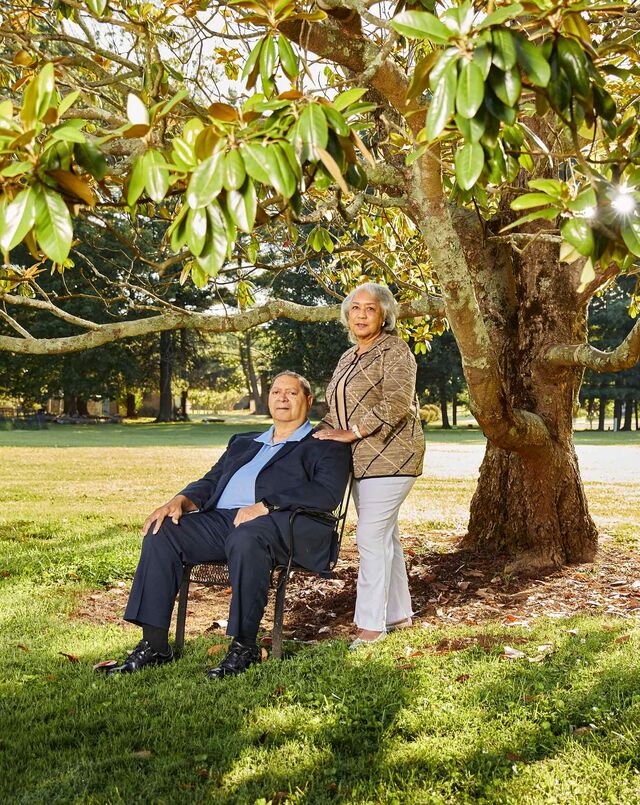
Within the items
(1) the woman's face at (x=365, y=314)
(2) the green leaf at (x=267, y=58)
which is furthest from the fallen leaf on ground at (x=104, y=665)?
(2) the green leaf at (x=267, y=58)

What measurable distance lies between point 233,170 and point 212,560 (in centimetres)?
322

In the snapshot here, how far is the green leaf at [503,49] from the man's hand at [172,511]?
334 cm

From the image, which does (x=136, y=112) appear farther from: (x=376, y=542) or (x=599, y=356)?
(x=599, y=356)

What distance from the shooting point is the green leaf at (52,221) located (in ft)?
4.87

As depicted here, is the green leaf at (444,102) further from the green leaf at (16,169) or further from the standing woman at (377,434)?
the standing woman at (377,434)

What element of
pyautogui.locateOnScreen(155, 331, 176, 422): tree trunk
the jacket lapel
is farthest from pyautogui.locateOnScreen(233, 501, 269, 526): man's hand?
pyautogui.locateOnScreen(155, 331, 176, 422): tree trunk

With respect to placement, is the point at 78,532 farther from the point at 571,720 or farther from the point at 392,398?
the point at 571,720

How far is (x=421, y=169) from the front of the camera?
3963 mm

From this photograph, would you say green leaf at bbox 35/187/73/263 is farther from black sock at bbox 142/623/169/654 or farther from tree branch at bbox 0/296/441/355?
tree branch at bbox 0/296/441/355

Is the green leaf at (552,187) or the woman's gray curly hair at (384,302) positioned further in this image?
the woman's gray curly hair at (384,302)

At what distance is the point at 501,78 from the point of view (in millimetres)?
1478

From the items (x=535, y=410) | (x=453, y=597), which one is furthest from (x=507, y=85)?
(x=535, y=410)

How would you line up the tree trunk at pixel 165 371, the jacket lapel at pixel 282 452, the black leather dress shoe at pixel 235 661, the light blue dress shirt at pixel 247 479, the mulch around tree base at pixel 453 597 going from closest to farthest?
the black leather dress shoe at pixel 235 661
the jacket lapel at pixel 282 452
the light blue dress shirt at pixel 247 479
the mulch around tree base at pixel 453 597
the tree trunk at pixel 165 371

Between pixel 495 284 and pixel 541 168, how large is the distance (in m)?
1.05
